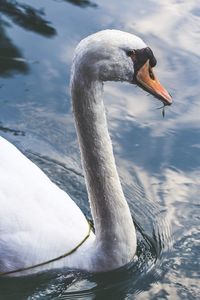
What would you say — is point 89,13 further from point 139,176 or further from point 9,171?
point 9,171

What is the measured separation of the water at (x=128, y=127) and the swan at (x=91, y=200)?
13cm

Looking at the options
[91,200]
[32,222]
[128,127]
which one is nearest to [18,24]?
[128,127]

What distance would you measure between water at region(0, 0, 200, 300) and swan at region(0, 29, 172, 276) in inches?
5.1

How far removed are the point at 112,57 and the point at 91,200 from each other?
95 cm

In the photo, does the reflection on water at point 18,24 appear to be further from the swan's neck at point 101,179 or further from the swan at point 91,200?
the swan's neck at point 101,179

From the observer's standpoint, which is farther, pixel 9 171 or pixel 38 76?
pixel 38 76

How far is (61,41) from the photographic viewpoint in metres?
8.24

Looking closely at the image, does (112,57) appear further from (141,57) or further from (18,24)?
(18,24)

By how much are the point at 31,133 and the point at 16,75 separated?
1.12 m

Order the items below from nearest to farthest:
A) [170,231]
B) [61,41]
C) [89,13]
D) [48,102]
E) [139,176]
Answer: [170,231], [139,176], [48,102], [61,41], [89,13]

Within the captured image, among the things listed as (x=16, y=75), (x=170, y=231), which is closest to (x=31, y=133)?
(x=16, y=75)

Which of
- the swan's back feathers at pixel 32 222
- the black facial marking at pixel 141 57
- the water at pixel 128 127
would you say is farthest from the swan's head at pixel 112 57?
the water at pixel 128 127

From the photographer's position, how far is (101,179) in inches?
191

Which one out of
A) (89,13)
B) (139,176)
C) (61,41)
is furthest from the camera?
(89,13)
